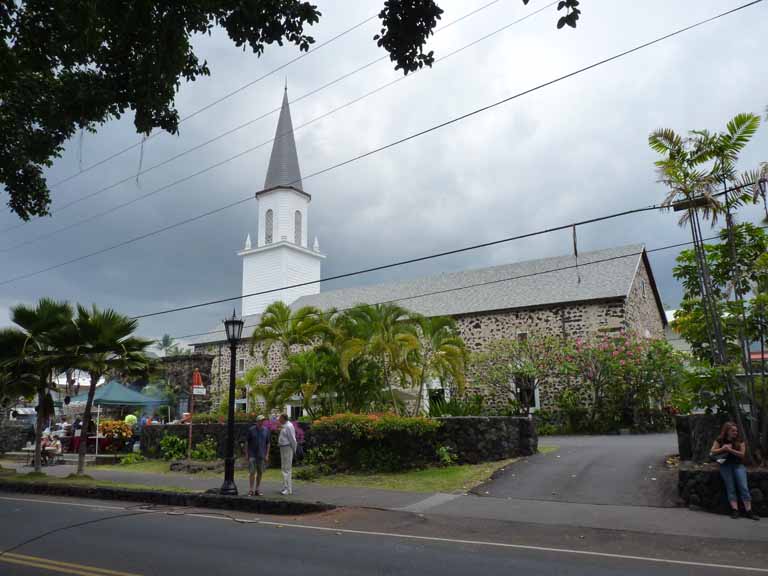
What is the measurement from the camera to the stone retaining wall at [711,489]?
10.0 meters

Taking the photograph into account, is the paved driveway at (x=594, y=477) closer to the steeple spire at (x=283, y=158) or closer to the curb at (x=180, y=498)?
the curb at (x=180, y=498)

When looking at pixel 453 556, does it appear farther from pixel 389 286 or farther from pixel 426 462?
pixel 389 286

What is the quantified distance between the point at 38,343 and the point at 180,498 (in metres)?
7.86

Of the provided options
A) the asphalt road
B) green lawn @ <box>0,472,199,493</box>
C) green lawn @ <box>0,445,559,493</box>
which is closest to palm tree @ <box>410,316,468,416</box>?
green lawn @ <box>0,445,559,493</box>

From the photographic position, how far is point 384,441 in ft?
52.6

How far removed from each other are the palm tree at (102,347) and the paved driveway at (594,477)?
34.7ft

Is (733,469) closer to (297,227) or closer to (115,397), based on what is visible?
(115,397)

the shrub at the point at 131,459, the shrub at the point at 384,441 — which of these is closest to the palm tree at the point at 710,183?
the shrub at the point at 384,441

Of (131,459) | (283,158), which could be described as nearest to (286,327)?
(131,459)

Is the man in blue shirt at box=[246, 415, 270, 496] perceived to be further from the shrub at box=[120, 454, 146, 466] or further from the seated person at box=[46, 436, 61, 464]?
the seated person at box=[46, 436, 61, 464]

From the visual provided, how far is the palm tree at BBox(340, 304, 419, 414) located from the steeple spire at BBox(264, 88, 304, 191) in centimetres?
3013

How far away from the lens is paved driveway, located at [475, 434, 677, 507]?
1157 cm

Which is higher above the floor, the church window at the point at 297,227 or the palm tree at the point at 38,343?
the church window at the point at 297,227

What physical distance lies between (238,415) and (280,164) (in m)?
30.0
